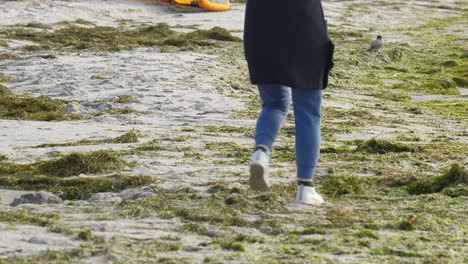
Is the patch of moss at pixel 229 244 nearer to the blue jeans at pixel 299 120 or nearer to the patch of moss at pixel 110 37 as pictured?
the blue jeans at pixel 299 120

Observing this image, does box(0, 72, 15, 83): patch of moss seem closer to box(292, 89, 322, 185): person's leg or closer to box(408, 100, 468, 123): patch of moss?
box(408, 100, 468, 123): patch of moss

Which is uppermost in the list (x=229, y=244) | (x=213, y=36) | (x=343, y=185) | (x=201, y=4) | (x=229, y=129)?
(x=229, y=244)

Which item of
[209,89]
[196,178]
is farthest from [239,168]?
[209,89]

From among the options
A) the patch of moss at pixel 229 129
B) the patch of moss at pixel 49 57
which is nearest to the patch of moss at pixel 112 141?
the patch of moss at pixel 229 129

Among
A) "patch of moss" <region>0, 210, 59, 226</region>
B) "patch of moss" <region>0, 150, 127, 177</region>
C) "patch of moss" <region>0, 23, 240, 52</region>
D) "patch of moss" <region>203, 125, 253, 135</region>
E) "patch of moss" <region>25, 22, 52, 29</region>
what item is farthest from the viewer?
"patch of moss" <region>25, 22, 52, 29</region>

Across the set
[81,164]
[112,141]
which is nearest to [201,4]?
[112,141]

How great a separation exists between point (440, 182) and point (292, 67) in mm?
1354

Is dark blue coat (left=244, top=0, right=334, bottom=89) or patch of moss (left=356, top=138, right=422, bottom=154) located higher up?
dark blue coat (left=244, top=0, right=334, bottom=89)

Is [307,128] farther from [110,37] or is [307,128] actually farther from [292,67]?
[110,37]

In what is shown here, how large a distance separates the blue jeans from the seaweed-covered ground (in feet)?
0.87

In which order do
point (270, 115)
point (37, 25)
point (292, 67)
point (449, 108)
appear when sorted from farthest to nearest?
1. point (37, 25)
2. point (449, 108)
3. point (270, 115)
4. point (292, 67)

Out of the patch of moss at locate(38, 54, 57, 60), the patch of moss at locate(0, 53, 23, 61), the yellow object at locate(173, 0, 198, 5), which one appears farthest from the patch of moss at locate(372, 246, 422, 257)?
the yellow object at locate(173, 0, 198, 5)

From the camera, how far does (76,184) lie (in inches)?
195

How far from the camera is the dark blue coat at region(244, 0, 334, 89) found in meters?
4.21
